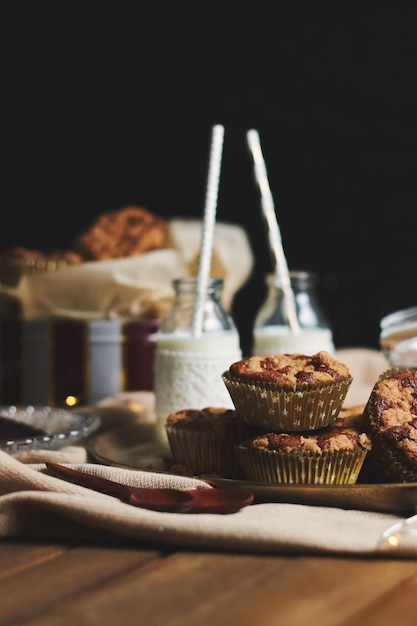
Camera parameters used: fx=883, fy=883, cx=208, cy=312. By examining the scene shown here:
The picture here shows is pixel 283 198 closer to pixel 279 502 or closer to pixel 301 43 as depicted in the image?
pixel 301 43

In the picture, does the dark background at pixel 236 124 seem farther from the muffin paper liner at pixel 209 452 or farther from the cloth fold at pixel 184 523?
the cloth fold at pixel 184 523

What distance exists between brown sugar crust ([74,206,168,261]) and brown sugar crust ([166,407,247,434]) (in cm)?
102

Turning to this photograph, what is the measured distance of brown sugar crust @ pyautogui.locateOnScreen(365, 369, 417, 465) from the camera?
123 cm

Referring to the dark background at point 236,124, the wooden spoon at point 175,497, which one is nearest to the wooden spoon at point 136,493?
the wooden spoon at point 175,497

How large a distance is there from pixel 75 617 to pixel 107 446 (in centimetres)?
77

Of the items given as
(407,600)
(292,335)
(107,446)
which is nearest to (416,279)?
(292,335)

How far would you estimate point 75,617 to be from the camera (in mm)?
829

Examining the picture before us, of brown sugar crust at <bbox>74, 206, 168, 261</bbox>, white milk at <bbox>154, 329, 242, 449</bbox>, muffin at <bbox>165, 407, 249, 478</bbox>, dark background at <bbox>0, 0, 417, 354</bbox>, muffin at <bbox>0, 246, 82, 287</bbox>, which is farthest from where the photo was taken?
dark background at <bbox>0, 0, 417, 354</bbox>

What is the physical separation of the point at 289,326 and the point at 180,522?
3.39ft

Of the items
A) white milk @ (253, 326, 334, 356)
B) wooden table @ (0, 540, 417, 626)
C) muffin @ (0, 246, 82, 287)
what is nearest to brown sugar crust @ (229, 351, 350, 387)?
wooden table @ (0, 540, 417, 626)

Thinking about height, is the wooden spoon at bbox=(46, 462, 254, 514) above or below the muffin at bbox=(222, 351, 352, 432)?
below

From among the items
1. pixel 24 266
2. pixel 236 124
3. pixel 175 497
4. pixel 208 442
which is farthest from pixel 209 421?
pixel 236 124

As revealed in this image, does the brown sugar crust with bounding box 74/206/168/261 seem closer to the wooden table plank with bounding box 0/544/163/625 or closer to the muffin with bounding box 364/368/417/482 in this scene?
the muffin with bounding box 364/368/417/482

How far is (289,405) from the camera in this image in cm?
129
